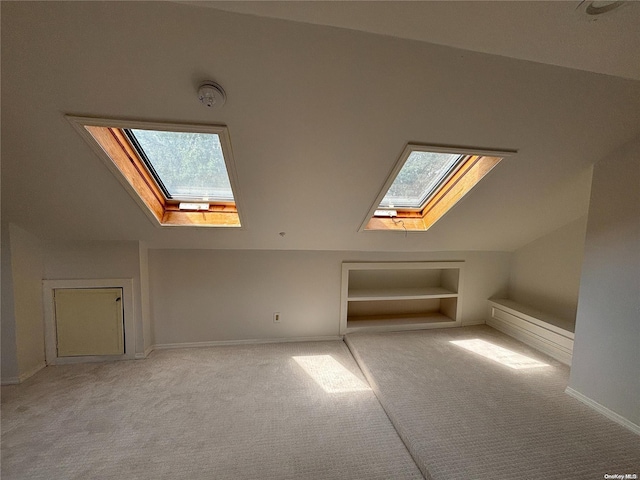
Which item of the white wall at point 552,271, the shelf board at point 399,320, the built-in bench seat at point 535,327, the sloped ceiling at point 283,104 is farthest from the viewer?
the shelf board at point 399,320

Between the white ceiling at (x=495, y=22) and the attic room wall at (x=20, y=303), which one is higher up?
the white ceiling at (x=495, y=22)

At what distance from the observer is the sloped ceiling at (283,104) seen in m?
0.98

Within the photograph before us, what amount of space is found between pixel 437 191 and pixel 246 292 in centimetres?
212

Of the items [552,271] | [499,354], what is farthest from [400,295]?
[552,271]

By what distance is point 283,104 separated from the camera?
1.27 metres

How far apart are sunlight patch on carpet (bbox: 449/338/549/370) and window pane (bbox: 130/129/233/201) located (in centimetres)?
281

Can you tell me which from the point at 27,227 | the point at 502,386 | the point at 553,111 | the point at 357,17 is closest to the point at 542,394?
the point at 502,386

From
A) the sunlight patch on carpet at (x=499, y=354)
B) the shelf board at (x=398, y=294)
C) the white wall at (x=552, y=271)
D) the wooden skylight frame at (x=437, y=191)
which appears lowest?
the sunlight patch on carpet at (x=499, y=354)

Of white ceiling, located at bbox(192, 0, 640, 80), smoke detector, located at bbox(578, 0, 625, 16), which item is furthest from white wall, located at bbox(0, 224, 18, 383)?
smoke detector, located at bbox(578, 0, 625, 16)

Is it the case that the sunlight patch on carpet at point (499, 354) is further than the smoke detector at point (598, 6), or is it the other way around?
the sunlight patch on carpet at point (499, 354)

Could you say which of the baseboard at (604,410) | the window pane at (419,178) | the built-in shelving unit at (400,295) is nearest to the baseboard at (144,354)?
the built-in shelving unit at (400,295)

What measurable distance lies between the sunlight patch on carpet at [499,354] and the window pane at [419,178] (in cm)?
159

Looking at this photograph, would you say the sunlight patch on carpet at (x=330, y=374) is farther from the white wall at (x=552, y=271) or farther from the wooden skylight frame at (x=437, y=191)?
the white wall at (x=552, y=271)

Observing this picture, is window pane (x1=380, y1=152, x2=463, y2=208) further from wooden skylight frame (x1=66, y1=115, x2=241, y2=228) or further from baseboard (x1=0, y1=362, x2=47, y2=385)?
baseboard (x1=0, y1=362, x2=47, y2=385)
